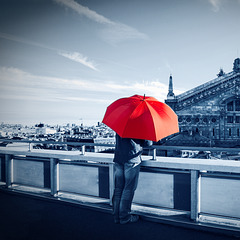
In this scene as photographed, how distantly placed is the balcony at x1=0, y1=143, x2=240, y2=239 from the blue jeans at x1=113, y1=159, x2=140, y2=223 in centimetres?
20

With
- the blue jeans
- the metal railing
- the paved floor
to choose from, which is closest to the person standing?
the blue jeans

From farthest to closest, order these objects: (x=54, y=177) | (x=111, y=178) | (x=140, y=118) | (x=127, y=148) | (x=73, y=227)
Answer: (x=54, y=177) < (x=111, y=178) < (x=73, y=227) < (x=127, y=148) < (x=140, y=118)

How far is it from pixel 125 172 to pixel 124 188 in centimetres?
29

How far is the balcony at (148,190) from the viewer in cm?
382

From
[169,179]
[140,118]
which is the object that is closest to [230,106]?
[169,179]

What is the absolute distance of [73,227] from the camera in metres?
3.89

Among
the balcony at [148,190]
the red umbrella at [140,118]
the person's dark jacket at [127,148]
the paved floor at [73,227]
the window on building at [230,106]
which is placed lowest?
the paved floor at [73,227]

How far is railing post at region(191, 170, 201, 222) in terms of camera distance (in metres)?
3.94

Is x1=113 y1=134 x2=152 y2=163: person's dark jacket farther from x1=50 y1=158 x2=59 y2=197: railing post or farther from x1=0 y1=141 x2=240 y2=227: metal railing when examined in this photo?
x1=50 y1=158 x2=59 y2=197: railing post

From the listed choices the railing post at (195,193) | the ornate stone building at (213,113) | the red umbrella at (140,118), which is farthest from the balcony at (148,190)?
the ornate stone building at (213,113)

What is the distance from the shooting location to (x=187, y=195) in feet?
13.4

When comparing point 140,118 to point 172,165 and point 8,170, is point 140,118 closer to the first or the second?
point 172,165

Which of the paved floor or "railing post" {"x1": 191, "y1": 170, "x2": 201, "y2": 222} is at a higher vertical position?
"railing post" {"x1": 191, "y1": 170, "x2": 201, "y2": 222}

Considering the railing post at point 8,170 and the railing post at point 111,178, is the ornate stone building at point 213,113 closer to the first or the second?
the railing post at point 8,170
